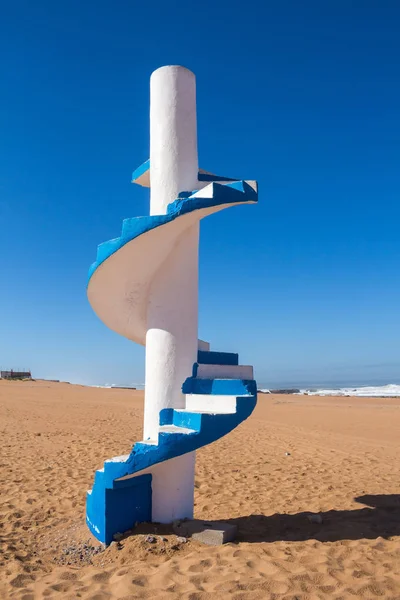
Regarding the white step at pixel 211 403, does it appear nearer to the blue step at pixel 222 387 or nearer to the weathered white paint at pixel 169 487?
the blue step at pixel 222 387

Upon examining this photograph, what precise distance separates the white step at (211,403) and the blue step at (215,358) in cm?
50

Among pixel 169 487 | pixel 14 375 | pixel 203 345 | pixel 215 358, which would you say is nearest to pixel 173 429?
pixel 169 487

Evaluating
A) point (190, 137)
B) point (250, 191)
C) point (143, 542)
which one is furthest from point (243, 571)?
point (190, 137)

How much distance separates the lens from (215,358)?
5871 millimetres

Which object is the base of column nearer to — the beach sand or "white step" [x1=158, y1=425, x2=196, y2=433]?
the beach sand

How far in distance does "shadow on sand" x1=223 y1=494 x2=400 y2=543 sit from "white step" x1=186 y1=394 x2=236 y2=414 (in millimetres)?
1406

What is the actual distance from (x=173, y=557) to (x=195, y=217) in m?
3.29

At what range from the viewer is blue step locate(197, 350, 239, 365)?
580cm

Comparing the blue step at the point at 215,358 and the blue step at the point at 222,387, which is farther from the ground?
the blue step at the point at 215,358

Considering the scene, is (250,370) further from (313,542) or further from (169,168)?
(169,168)

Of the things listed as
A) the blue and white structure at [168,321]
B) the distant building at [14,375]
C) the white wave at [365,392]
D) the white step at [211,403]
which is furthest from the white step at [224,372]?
the distant building at [14,375]

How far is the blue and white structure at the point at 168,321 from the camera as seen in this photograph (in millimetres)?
5129

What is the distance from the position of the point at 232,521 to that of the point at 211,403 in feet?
6.26

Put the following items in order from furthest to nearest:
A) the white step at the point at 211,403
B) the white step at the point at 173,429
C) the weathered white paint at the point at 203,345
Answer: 1. the weathered white paint at the point at 203,345
2. the white step at the point at 211,403
3. the white step at the point at 173,429
